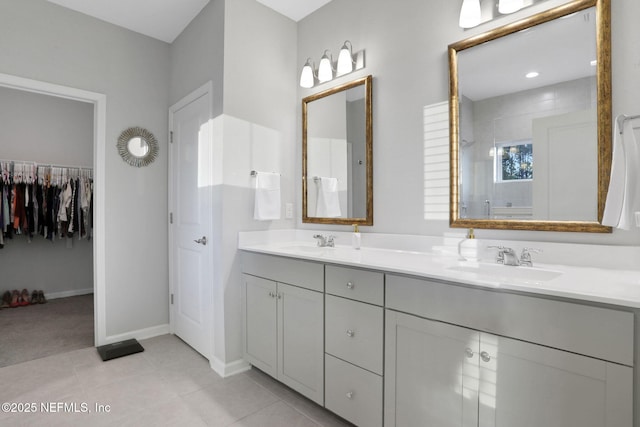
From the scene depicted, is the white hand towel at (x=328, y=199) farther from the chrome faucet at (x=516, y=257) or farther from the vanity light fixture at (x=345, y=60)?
the chrome faucet at (x=516, y=257)

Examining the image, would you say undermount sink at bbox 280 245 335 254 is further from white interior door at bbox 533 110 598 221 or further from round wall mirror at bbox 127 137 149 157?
round wall mirror at bbox 127 137 149 157

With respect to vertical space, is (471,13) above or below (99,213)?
above

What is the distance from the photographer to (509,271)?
1493mm

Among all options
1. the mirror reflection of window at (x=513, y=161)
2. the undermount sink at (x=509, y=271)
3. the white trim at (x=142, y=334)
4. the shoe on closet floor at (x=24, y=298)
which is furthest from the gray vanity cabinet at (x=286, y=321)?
the shoe on closet floor at (x=24, y=298)

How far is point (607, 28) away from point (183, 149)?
284 centimetres

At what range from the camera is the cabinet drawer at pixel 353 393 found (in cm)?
158

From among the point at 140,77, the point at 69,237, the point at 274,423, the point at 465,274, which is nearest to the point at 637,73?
the point at 465,274

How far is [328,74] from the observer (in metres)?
2.51

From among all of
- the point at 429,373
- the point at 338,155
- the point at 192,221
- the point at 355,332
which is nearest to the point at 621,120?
the point at 429,373

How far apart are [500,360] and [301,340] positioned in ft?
3.55

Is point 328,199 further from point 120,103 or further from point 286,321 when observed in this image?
point 120,103

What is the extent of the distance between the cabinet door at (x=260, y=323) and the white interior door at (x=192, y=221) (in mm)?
326

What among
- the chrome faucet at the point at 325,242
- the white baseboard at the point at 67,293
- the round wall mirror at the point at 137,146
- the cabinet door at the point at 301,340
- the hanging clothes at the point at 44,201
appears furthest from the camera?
the white baseboard at the point at 67,293

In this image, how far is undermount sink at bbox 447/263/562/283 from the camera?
54.7 inches
